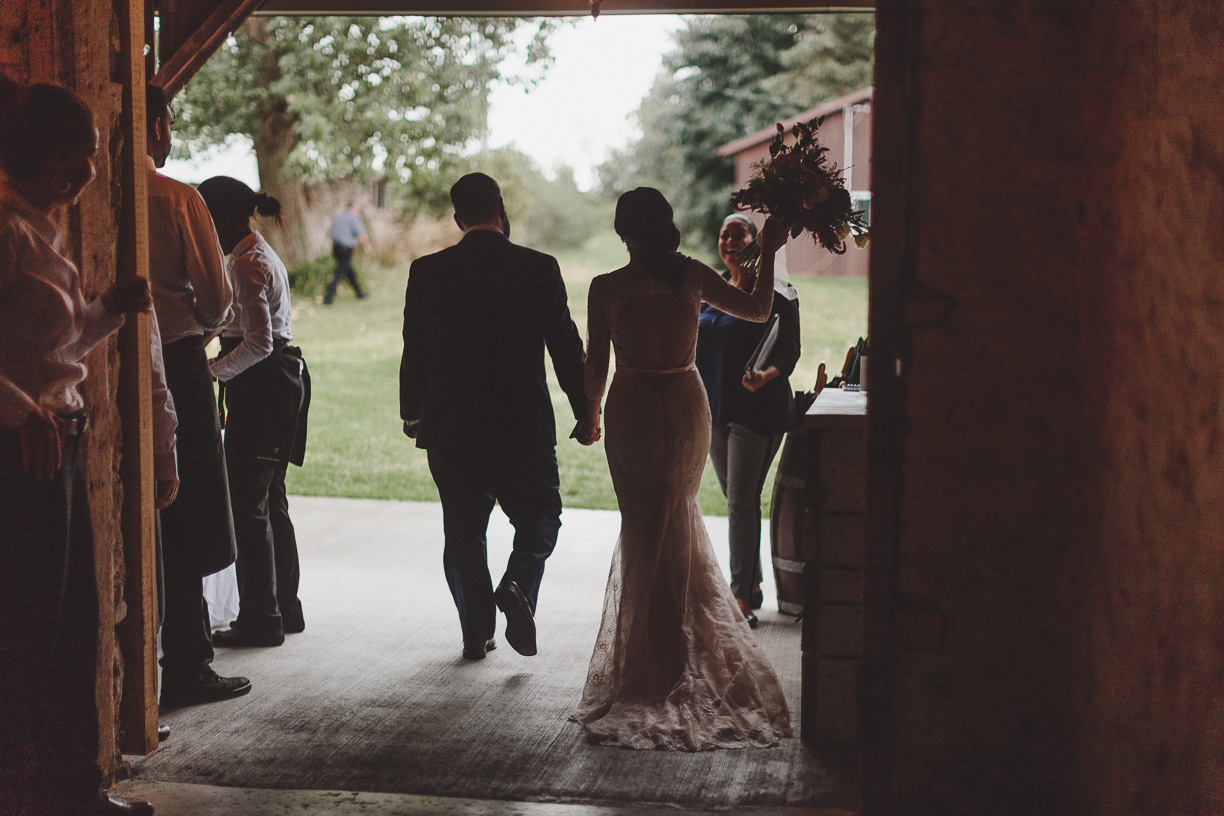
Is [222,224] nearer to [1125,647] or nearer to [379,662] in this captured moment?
[379,662]

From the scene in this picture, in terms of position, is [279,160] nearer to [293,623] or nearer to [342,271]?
[342,271]

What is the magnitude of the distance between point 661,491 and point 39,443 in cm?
225

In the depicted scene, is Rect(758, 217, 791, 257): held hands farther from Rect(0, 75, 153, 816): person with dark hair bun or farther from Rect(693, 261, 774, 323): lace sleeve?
Rect(0, 75, 153, 816): person with dark hair bun

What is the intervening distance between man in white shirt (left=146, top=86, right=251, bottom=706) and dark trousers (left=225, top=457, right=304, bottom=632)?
533mm

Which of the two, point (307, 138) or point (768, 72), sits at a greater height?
point (768, 72)

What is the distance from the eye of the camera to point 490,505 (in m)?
4.94

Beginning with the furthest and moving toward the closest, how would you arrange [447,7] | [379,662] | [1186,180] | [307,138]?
1. [307,138]
2. [447,7]
3. [379,662]
4. [1186,180]

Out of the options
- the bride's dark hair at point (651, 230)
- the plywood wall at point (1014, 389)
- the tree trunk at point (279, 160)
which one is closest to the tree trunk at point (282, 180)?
the tree trunk at point (279, 160)

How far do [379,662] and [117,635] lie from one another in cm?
141

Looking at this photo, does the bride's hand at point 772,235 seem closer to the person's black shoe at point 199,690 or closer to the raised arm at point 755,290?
the raised arm at point 755,290

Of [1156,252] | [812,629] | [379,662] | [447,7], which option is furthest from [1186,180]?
[447,7]

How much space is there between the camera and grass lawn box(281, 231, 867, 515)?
9.74m

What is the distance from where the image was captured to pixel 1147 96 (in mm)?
2504

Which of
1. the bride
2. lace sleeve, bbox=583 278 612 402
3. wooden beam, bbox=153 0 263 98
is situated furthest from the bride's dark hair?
wooden beam, bbox=153 0 263 98
